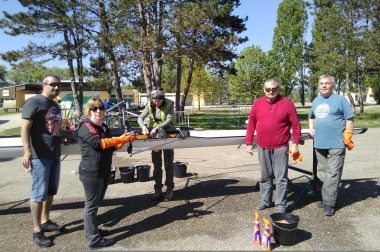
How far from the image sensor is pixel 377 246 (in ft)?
12.0

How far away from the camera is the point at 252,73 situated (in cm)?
4203

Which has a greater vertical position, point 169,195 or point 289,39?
point 289,39

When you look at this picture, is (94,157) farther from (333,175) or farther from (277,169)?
(333,175)

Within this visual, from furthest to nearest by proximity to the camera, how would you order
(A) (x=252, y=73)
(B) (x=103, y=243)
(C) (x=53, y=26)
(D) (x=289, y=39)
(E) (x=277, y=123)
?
(D) (x=289, y=39), (A) (x=252, y=73), (C) (x=53, y=26), (E) (x=277, y=123), (B) (x=103, y=243)

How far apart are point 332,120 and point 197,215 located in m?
2.18

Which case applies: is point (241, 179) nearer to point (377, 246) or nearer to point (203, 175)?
point (203, 175)

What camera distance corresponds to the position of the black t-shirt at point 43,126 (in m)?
3.76

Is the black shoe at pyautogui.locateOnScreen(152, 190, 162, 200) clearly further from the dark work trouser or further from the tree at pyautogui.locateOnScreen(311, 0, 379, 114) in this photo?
the tree at pyautogui.locateOnScreen(311, 0, 379, 114)

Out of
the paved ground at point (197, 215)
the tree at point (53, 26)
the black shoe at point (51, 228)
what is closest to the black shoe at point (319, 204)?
the paved ground at point (197, 215)

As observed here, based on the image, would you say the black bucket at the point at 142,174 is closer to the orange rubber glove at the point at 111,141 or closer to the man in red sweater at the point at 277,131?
the man in red sweater at the point at 277,131

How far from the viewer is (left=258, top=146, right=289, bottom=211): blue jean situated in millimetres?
4488

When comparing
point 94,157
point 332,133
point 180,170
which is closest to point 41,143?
point 94,157

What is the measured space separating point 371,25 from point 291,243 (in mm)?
21847

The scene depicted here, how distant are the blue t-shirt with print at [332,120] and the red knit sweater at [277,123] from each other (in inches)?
17.0
